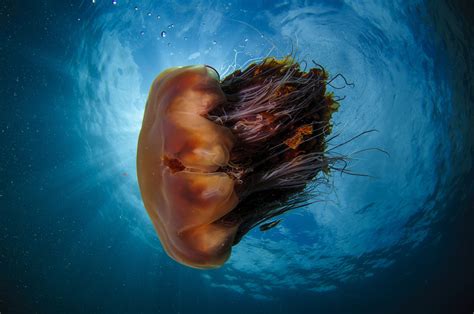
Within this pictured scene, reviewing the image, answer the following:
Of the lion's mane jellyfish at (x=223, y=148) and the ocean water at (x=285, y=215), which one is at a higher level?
the ocean water at (x=285, y=215)

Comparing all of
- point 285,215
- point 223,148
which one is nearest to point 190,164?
point 223,148

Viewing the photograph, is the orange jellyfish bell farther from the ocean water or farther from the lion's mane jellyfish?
the ocean water


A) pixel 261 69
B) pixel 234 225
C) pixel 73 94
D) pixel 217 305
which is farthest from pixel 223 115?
pixel 217 305

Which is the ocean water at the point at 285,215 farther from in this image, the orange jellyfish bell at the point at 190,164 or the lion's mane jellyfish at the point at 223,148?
the orange jellyfish bell at the point at 190,164

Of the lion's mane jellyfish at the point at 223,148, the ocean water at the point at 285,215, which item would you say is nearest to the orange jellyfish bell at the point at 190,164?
the lion's mane jellyfish at the point at 223,148

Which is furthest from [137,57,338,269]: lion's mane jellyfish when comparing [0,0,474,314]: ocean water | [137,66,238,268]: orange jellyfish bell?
[0,0,474,314]: ocean water

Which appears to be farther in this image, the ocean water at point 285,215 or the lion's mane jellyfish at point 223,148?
the ocean water at point 285,215

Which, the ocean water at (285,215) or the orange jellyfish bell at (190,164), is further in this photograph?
the ocean water at (285,215)
